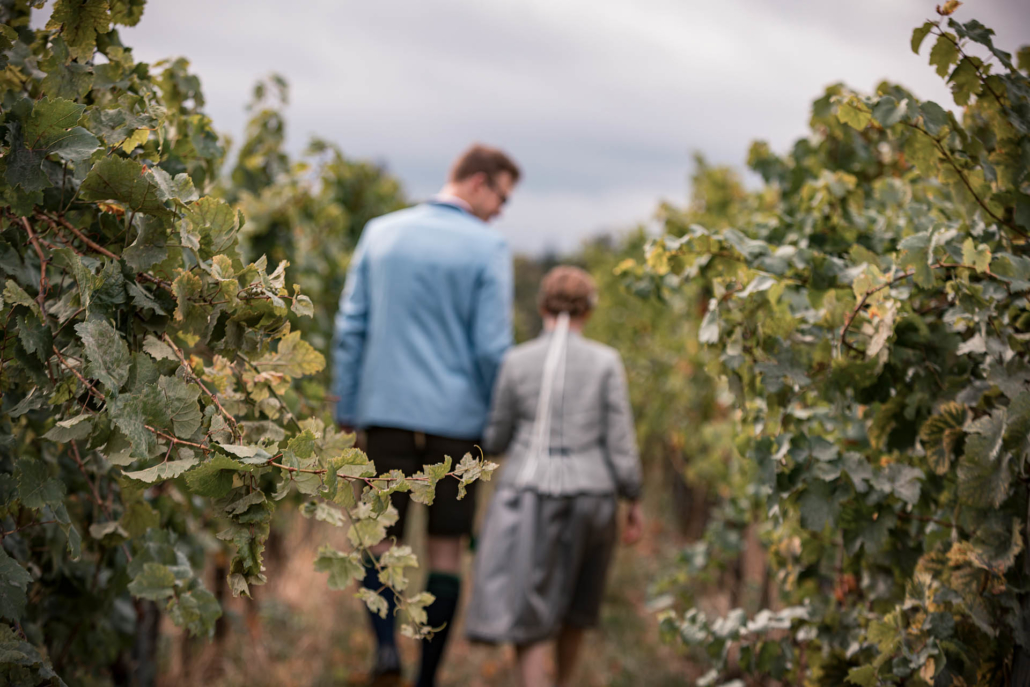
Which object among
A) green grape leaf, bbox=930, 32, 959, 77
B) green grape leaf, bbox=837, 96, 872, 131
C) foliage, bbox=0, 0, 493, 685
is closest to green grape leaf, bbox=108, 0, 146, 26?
foliage, bbox=0, 0, 493, 685

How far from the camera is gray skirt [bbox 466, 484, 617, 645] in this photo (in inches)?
105

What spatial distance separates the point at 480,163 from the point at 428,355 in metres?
0.85

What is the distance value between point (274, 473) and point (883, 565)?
1.33 meters

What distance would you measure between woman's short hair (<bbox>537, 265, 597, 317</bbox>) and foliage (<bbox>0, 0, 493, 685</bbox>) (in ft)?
6.05

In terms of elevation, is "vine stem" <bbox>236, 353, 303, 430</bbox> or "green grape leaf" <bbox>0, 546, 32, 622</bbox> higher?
"vine stem" <bbox>236, 353, 303, 430</bbox>

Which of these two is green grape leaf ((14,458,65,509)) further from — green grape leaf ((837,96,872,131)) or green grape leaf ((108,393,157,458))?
green grape leaf ((837,96,872,131))

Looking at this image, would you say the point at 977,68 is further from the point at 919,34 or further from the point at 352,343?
the point at 352,343

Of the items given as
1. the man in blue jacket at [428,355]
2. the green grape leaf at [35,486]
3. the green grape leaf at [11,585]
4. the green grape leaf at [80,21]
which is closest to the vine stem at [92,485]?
the green grape leaf at [35,486]

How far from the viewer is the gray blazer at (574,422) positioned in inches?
110

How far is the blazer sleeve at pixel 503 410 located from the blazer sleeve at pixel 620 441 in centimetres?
37

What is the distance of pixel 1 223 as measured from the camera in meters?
1.06

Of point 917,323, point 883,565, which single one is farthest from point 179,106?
point 883,565

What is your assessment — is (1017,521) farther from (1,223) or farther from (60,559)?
(60,559)

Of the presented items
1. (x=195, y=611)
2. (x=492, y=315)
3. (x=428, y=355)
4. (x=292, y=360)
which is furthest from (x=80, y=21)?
(x=492, y=315)
